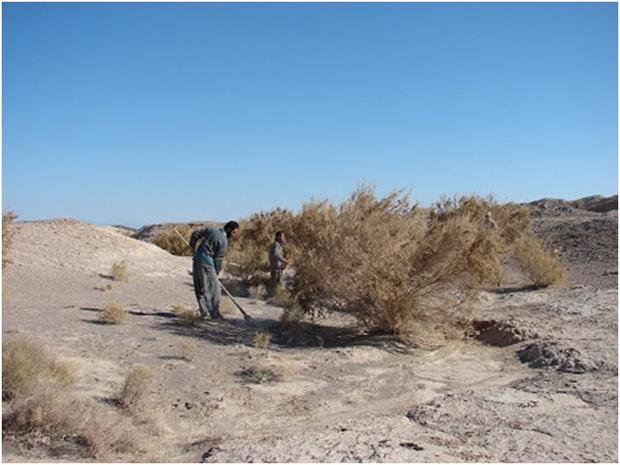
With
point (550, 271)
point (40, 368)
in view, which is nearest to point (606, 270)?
point (550, 271)

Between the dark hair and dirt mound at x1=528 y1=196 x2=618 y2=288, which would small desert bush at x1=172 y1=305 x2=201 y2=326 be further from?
dirt mound at x1=528 y1=196 x2=618 y2=288

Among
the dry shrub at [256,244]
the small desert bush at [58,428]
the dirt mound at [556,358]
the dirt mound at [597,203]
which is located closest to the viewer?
the small desert bush at [58,428]

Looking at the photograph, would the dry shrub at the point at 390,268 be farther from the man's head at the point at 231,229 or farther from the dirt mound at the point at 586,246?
the dirt mound at the point at 586,246

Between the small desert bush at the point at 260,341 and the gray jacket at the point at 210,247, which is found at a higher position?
the gray jacket at the point at 210,247

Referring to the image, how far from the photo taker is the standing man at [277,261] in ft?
53.2

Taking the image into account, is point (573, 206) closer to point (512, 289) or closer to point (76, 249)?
point (512, 289)

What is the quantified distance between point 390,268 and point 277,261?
18.0ft

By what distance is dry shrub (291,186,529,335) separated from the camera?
1133 cm

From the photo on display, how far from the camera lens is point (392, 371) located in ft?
31.9

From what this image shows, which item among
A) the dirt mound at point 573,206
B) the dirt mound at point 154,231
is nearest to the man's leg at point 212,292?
the dirt mound at point 154,231

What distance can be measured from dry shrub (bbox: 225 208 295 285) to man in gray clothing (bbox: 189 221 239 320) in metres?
5.99

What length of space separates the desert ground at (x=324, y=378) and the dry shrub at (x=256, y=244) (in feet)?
8.59

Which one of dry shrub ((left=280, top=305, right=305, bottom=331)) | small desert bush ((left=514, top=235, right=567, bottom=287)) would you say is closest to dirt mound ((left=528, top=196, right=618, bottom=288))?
small desert bush ((left=514, top=235, right=567, bottom=287))

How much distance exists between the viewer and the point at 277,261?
16375 mm
